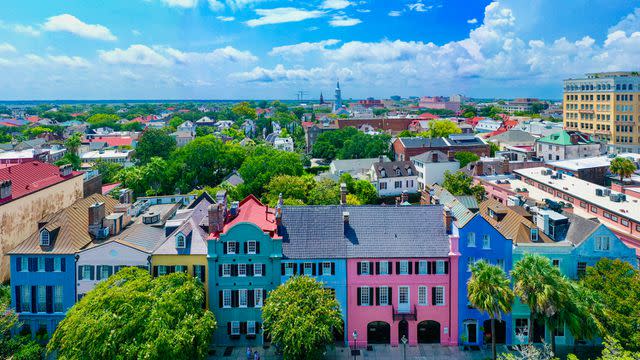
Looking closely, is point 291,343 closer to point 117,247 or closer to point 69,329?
point 69,329

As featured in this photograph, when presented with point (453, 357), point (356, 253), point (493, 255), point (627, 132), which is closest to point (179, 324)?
point (356, 253)

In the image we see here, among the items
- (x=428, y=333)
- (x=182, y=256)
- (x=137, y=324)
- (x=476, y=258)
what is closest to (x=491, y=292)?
(x=476, y=258)

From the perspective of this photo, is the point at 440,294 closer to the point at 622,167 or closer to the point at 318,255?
the point at 318,255

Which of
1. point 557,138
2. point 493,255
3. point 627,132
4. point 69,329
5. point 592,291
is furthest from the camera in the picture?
point 627,132

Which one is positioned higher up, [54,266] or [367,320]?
[54,266]

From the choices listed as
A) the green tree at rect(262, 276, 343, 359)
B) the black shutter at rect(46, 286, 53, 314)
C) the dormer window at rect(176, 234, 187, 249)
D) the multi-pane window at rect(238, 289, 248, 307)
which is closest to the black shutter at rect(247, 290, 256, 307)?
the multi-pane window at rect(238, 289, 248, 307)

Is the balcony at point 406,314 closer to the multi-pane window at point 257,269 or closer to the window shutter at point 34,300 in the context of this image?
the multi-pane window at point 257,269

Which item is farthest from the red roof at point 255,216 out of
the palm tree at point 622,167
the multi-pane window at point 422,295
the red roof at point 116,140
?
the red roof at point 116,140
